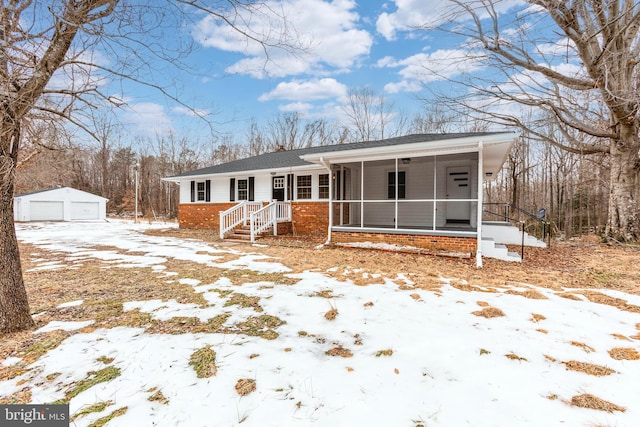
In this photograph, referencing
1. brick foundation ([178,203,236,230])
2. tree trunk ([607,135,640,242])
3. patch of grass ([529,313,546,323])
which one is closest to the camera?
patch of grass ([529,313,546,323])

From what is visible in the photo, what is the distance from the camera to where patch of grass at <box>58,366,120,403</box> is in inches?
80.4

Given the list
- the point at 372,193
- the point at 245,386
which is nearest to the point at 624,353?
the point at 245,386

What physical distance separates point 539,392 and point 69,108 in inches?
219

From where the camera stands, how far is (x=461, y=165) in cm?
943

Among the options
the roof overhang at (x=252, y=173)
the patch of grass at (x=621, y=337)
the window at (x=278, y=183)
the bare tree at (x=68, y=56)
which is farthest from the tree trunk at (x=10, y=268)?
the window at (x=278, y=183)

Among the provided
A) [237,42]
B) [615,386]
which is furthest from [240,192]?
[615,386]

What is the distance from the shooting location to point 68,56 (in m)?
3.21

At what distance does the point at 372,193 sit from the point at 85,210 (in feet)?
84.7

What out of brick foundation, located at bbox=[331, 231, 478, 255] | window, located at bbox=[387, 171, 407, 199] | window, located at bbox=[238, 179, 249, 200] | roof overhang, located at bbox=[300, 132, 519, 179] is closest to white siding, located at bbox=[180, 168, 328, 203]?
window, located at bbox=[238, 179, 249, 200]

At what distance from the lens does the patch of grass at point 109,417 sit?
1748 millimetres

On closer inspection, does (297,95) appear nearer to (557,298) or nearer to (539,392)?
(557,298)

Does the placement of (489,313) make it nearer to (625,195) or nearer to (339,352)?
(339,352)

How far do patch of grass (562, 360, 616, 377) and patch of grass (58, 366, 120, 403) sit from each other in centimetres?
366

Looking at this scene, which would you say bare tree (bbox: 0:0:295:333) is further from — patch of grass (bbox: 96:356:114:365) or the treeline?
the treeline
